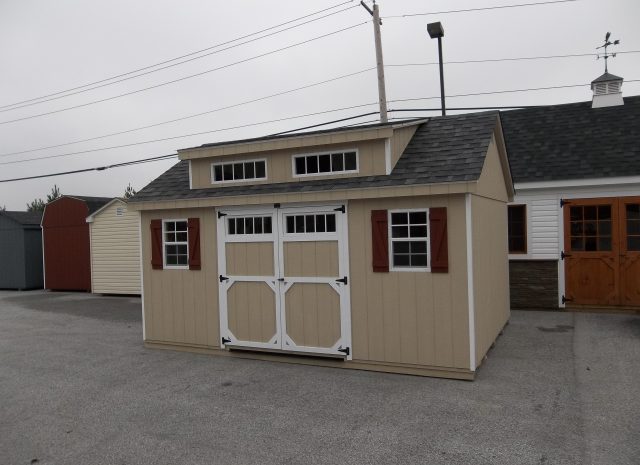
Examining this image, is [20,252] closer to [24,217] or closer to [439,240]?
[24,217]

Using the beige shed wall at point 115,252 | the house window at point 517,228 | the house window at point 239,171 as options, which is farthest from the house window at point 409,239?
the beige shed wall at point 115,252

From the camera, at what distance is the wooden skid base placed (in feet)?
21.6

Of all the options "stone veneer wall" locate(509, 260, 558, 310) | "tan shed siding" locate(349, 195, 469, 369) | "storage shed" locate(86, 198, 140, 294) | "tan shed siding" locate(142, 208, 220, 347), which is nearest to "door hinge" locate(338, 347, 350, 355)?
"tan shed siding" locate(349, 195, 469, 369)

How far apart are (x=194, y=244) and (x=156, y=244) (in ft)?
2.93

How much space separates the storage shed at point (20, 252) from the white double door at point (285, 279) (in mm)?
16238

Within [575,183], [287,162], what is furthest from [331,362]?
[575,183]

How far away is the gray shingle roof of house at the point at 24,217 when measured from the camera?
20798 mm

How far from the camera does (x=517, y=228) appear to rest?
1165cm

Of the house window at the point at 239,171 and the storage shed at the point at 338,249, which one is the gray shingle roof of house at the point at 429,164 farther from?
the house window at the point at 239,171

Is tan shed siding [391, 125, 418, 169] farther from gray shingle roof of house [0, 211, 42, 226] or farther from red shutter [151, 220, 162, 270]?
gray shingle roof of house [0, 211, 42, 226]

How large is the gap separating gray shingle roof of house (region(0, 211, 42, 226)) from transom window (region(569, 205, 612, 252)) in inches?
792

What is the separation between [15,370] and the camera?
7840 mm

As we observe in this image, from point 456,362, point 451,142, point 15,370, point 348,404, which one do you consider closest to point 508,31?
point 451,142

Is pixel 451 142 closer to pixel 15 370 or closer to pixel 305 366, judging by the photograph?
pixel 305 366
